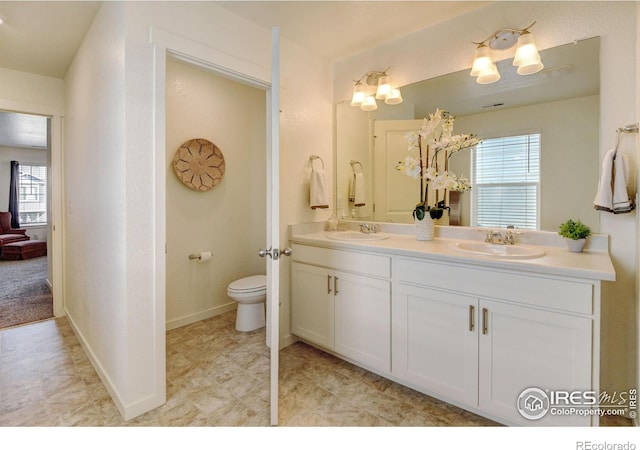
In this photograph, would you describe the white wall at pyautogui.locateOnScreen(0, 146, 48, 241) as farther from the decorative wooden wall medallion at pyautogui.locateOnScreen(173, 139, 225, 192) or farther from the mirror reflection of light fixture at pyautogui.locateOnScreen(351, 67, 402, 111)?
the mirror reflection of light fixture at pyautogui.locateOnScreen(351, 67, 402, 111)

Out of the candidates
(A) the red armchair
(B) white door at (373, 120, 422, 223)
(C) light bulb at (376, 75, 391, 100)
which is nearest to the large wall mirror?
(B) white door at (373, 120, 422, 223)

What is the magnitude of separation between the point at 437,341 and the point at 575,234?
908mm

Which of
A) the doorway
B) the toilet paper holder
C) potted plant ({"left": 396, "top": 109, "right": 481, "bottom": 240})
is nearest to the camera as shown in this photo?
potted plant ({"left": 396, "top": 109, "right": 481, "bottom": 240})

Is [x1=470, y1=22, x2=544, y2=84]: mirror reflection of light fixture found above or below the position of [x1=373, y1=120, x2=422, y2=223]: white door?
above

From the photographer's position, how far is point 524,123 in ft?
6.40

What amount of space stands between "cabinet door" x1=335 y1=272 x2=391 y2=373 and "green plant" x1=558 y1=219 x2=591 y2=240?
38.1 inches

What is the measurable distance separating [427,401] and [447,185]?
132 centimetres

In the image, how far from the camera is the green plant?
5.41 feet

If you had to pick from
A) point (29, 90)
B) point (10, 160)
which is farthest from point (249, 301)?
point (10, 160)

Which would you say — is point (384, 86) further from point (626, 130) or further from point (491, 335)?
point (491, 335)

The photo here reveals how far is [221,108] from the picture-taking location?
313 cm

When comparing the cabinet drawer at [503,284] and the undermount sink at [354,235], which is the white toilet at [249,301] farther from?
the cabinet drawer at [503,284]

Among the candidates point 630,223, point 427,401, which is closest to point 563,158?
point 630,223

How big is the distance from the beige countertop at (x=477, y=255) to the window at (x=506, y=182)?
0.10 metres
